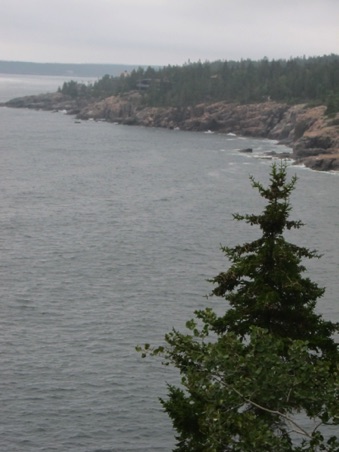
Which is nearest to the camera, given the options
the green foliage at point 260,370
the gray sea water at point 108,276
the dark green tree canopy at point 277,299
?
the green foliage at point 260,370

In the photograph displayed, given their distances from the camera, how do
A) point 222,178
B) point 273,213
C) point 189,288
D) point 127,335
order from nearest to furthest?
point 273,213, point 127,335, point 189,288, point 222,178

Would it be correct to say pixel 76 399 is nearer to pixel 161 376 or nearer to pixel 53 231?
pixel 161 376

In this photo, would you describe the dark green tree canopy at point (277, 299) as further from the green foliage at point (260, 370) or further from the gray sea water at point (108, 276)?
the gray sea water at point (108, 276)

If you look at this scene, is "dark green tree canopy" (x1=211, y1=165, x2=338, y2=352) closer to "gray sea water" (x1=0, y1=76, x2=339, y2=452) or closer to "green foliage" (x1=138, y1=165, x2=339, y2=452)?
"green foliage" (x1=138, y1=165, x2=339, y2=452)

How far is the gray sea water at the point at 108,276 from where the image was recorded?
41.7 meters

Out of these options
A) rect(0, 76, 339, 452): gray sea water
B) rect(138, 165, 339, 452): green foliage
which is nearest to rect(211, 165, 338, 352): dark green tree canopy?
rect(138, 165, 339, 452): green foliage

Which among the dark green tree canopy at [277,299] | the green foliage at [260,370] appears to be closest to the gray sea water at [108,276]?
the dark green tree canopy at [277,299]

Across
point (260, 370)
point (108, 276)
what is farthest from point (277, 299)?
point (108, 276)

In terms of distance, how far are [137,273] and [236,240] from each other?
52.6 feet

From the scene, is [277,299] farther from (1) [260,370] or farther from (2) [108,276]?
(2) [108,276]

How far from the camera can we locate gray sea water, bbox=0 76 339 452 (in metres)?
Result: 41.7

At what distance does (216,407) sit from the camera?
1638 centimetres

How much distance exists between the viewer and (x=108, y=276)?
219ft

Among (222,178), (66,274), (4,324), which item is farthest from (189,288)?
(222,178)
